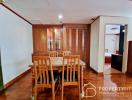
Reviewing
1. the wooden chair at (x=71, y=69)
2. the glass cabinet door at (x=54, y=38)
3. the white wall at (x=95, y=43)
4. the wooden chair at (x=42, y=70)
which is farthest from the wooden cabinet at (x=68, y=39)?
the wooden chair at (x=42, y=70)

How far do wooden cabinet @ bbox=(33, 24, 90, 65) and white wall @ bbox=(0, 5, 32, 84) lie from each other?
1492 millimetres

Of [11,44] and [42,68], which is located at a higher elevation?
[11,44]

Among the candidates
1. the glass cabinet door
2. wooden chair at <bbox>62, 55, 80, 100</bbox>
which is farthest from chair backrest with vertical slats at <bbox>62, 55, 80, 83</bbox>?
the glass cabinet door

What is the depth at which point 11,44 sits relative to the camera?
3.37m

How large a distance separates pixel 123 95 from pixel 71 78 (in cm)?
136

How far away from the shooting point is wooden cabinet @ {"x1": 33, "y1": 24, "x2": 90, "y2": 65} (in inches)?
217

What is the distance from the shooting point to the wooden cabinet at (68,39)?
18.1 ft

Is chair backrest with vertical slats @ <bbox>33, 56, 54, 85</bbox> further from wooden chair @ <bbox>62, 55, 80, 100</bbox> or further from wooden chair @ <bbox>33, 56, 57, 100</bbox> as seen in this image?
wooden chair @ <bbox>62, 55, 80, 100</bbox>

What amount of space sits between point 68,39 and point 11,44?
285 centimetres

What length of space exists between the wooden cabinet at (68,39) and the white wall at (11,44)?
149 centimetres

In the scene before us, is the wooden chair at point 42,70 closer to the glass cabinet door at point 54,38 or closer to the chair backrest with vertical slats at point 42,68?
the chair backrest with vertical slats at point 42,68

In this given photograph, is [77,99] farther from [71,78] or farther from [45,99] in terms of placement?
[45,99]

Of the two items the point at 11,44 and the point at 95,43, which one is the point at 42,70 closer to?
the point at 11,44

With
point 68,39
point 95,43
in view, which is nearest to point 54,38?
point 68,39
